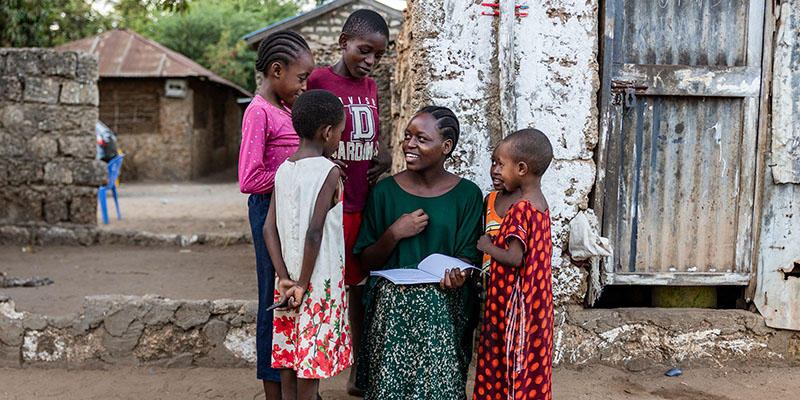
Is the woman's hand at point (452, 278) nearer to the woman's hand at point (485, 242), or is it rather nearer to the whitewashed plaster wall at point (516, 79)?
the woman's hand at point (485, 242)

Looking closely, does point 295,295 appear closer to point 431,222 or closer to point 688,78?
point 431,222

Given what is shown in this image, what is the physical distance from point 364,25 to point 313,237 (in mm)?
965

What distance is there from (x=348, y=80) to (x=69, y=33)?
18999 mm

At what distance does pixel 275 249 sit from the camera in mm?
2297

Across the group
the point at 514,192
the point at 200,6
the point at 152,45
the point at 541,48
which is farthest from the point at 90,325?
the point at 200,6

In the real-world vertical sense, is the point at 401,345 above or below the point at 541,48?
below

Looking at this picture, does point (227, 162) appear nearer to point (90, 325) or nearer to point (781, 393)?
point (90, 325)

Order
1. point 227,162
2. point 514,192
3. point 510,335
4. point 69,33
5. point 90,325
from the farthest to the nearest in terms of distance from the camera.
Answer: point 227,162, point 69,33, point 90,325, point 514,192, point 510,335

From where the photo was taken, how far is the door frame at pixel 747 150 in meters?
3.19

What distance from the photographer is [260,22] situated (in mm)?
24734

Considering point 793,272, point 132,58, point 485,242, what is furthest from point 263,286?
point 132,58

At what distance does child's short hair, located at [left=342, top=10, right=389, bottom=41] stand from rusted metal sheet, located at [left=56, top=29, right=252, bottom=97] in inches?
560

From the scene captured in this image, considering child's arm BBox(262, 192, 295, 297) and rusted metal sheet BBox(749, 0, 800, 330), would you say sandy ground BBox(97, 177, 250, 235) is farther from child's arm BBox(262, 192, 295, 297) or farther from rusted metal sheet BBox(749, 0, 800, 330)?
rusted metal sheet BBox(749, 0, 800, 330)

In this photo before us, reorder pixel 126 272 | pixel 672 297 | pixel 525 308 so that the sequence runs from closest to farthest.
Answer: pixel 525 308
pixel 672 297
pixel 126 272
